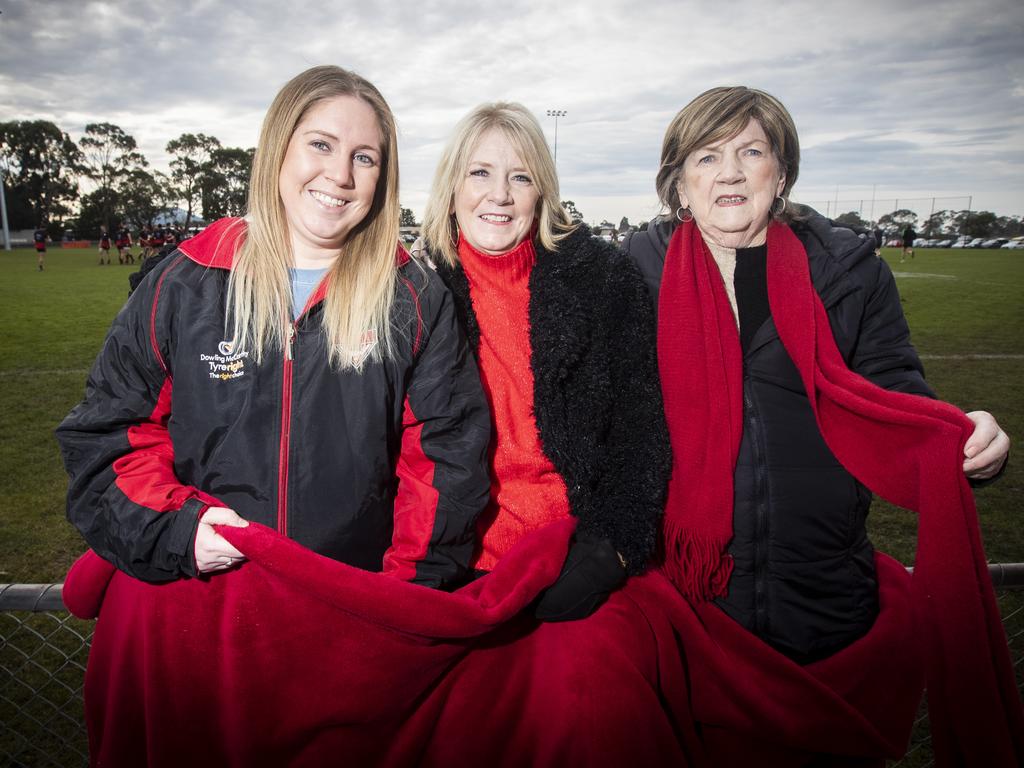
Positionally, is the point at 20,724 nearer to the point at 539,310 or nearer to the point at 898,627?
the point at 539,310

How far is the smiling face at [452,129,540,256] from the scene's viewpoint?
2281mm

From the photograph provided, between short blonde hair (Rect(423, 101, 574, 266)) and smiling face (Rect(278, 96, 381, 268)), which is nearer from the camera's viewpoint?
smiling face (Rect(278, 96, 381, 268))

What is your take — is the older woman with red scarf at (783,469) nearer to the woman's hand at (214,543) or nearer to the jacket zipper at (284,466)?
the jacket zipper at (284,466)

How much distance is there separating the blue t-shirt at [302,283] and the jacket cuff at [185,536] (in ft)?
2.04

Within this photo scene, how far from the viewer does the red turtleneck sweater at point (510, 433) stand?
2.07 m

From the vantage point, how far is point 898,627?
85.8 inches

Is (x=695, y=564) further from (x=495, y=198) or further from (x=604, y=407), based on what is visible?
(x=495, y=198)

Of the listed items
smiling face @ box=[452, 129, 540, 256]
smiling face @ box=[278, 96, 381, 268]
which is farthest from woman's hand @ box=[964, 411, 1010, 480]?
smiling face @ box=[278, 96, 381, 268]

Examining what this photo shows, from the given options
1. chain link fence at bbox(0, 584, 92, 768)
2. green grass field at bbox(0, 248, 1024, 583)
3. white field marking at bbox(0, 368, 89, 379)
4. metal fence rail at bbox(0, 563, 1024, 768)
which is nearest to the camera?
metal fence rail at bbox(0, 563, 1024, 768)

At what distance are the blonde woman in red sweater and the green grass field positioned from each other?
3.36m

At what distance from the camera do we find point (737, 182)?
7.41 feet

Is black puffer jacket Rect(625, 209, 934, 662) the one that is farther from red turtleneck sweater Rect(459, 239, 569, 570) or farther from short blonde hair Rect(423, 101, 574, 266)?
short blonde hair Rect(423, 101, 574, 266)

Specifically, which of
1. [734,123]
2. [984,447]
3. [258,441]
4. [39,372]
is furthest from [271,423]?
[39,372]

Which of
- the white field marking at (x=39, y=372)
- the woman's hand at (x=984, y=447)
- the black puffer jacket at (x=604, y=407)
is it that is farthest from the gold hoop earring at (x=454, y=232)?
the white field marking at (x=39, y=372)
